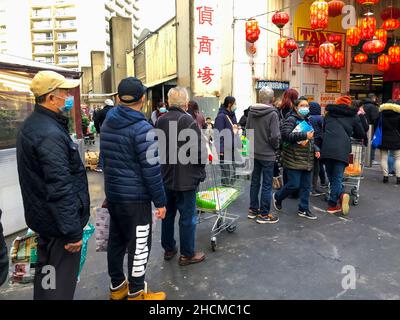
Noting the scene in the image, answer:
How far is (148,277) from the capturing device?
10.7ft

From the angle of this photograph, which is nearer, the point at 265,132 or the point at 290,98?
the point at 265,132

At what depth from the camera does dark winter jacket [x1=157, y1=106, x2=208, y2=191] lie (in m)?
3.23

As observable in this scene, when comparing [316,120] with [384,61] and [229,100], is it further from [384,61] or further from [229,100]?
[384,61]

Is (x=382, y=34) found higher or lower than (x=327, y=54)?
higher

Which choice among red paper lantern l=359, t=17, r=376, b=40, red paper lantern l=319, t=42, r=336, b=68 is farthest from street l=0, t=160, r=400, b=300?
red paper lantern l=359, t=17, r=376, b=40

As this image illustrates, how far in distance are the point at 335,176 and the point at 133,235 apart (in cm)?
→ 350

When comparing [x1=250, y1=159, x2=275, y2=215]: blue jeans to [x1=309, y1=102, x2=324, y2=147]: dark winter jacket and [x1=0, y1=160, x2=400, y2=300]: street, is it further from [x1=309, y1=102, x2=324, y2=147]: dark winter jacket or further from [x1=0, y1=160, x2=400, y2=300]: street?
[x1=309, y1=102, x2=324, y2=147]: dark winter jacket

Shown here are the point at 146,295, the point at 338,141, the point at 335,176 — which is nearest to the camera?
the point at 146,295

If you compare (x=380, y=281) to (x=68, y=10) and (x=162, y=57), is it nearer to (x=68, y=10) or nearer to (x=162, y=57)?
(x=162, y=57)

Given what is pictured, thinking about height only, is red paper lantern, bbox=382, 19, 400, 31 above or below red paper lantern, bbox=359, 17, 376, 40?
above

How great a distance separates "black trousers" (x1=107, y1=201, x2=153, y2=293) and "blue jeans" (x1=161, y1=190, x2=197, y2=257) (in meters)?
0.70

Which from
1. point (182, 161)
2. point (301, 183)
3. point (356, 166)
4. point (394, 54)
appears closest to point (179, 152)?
point (182, 161)

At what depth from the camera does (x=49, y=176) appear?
6.50 feet
